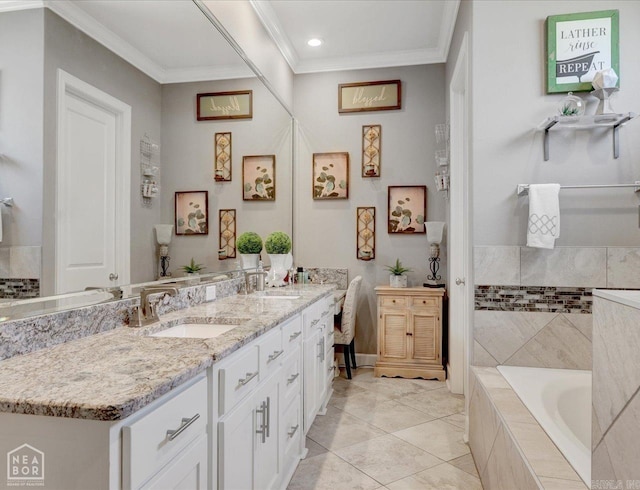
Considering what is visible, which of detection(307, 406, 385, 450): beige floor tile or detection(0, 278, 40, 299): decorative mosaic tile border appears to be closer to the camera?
detection(0, 278, 40, 299): decorative mosaic tile border

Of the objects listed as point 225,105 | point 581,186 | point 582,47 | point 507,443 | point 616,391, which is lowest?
point 507,443

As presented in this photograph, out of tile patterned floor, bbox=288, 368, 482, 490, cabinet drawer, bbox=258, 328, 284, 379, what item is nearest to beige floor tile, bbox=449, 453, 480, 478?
tile patterned floor, bbox=288, 368, 482, 490

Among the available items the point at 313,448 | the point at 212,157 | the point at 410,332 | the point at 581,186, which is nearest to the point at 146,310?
the point at 212,157

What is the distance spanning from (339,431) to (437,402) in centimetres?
93

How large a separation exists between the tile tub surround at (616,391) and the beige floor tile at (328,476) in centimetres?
136

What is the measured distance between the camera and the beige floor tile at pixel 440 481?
2.04 metres

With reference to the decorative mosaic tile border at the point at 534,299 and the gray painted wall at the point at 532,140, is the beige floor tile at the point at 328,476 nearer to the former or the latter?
the decorative mosaic tile border at the point at 534,299

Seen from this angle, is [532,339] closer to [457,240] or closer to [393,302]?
[457,240]

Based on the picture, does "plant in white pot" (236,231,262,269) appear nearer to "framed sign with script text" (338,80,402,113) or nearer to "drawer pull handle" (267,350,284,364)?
"drawer pull handle" (267,350,284,364)

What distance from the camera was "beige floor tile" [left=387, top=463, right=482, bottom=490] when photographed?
2.04m

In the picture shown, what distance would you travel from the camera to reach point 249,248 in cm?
308

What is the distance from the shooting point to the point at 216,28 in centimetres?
244

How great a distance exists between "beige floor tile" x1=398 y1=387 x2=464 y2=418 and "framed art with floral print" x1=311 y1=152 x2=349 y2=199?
78.6 inches

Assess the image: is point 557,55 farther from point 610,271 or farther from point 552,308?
point 552,308
